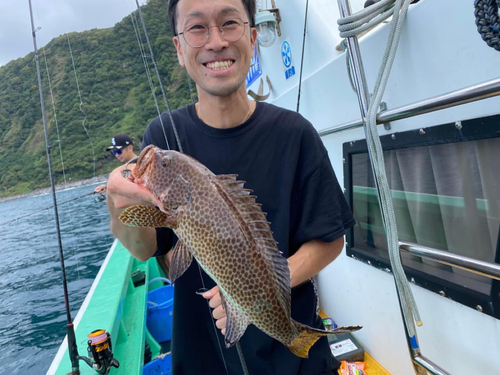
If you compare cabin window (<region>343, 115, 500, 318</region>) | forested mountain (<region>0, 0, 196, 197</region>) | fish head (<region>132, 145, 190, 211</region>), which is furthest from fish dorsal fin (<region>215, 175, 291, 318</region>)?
forested mountain (<region>0, 0, 196, 197</region>)

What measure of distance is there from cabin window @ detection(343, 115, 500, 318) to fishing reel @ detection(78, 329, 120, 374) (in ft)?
8.65

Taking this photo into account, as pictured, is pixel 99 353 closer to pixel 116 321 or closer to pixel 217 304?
pixel 116 321

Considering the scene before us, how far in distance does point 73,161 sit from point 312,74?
12939mm

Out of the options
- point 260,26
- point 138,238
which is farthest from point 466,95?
point 260,26

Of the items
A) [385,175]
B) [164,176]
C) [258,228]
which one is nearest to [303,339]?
[258,228]

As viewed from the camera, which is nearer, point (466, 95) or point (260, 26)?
point (466, 95)

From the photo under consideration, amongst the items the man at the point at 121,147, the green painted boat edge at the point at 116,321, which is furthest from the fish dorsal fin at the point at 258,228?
the man at the point at 121,147

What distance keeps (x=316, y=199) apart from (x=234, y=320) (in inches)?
30.5

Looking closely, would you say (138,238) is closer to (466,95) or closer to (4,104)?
(466,95)

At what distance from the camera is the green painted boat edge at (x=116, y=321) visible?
122 inches

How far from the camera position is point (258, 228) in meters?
1.35

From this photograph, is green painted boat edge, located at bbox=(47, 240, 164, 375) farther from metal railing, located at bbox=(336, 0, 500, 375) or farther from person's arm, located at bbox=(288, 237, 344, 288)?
metal railing, located at bbox=(336, 0, 500, 375)

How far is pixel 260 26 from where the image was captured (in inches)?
165

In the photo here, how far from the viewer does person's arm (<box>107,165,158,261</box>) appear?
4.25 feet
